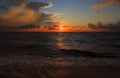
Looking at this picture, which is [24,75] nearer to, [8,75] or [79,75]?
[8,75]

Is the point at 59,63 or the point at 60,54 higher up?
the point at 59,63

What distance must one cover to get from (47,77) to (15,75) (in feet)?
4.59

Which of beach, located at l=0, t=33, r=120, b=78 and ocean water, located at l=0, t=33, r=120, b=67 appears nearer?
beach, located at l=0, t=33, r=120, b=78

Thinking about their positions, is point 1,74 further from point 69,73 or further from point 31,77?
point 69,73

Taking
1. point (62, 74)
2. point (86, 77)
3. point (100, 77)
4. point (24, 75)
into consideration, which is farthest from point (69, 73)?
point (24, 75)

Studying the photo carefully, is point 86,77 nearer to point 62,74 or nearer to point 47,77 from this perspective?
point 62,74

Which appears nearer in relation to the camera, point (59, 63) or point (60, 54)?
point (59, 63)

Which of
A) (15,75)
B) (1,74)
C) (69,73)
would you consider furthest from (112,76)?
(1,74)

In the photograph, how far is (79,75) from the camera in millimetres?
7633

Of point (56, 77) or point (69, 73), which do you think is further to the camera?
point (69, 73)

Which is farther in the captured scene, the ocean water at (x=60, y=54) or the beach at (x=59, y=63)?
the ocean water at (x=60, y=54)

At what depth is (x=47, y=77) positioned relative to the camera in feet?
22.7

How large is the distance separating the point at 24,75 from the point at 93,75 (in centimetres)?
301

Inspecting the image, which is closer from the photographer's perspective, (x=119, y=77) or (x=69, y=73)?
(x=119, y=77)
